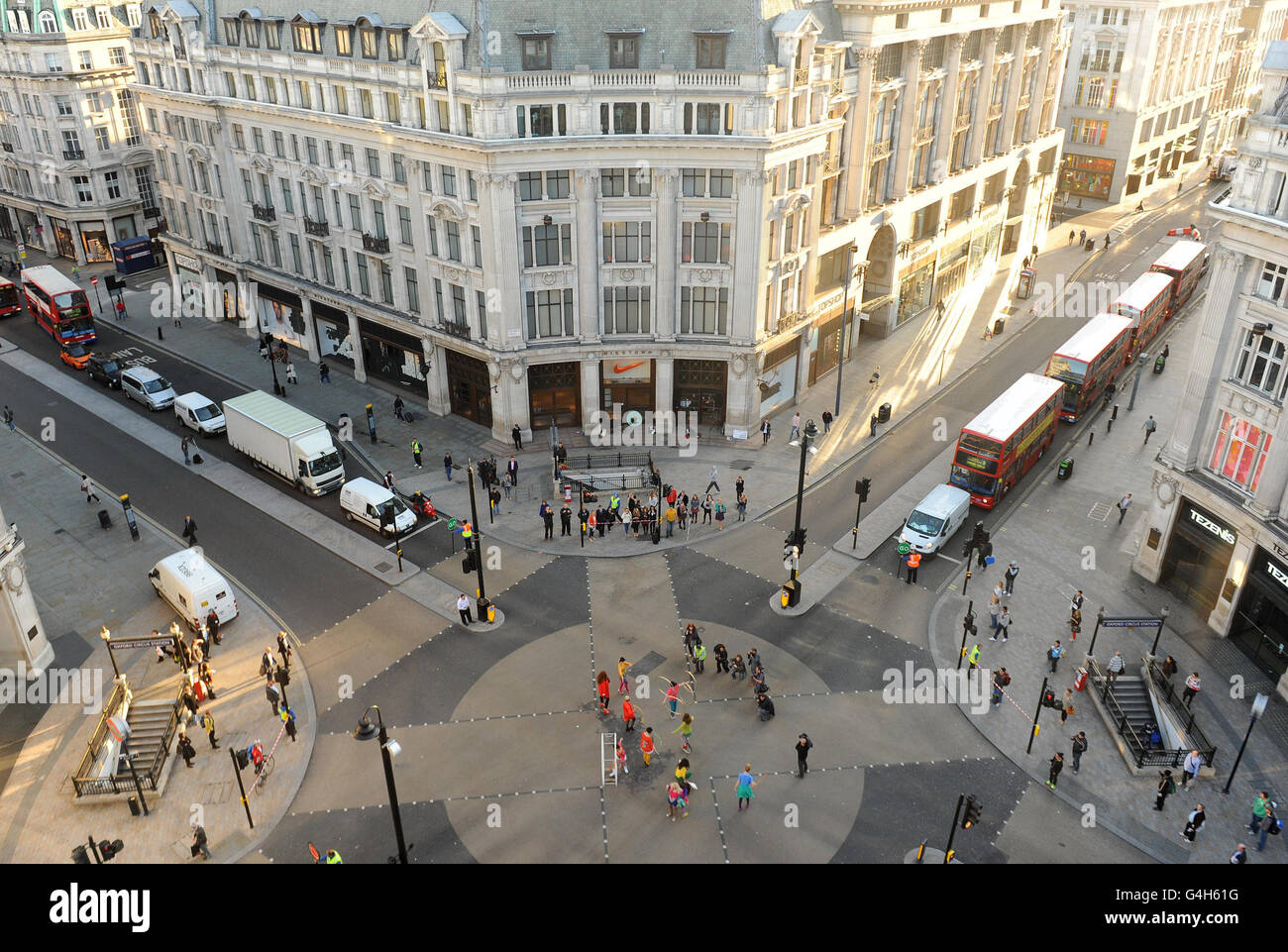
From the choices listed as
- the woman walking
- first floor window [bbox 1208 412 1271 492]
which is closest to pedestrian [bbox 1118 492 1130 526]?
first floor window [bbox 1208 412 1271 492]

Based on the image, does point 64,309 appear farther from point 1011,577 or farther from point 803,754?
point 1011,577

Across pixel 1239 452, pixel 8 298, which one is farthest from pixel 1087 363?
pixel 8 298

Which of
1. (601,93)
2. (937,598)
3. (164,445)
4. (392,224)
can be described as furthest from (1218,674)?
(164,445)

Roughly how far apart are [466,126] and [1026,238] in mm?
58502

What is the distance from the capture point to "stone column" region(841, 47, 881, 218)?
56062mm

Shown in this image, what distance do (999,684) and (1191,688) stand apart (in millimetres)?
6937

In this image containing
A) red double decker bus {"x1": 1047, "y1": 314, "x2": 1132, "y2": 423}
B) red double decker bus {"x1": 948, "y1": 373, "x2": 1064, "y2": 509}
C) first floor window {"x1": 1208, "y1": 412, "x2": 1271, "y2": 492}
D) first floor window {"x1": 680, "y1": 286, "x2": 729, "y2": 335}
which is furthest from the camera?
red double decker bus {"x1": 1047, "y1": 314, "x2": 1132, "y2": 423}

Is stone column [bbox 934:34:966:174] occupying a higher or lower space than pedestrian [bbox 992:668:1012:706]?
higher

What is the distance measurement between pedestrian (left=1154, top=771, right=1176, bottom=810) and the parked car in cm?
6526

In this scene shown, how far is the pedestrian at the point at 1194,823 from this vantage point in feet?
95.0

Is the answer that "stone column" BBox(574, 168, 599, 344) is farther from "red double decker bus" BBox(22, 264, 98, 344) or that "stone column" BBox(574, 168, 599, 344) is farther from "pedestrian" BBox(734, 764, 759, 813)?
"red double decker bus" BBox(22, 264, 98, 344)

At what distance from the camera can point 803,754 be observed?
3123cm

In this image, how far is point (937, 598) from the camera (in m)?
40.9

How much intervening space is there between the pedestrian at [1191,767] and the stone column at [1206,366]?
12916mm
